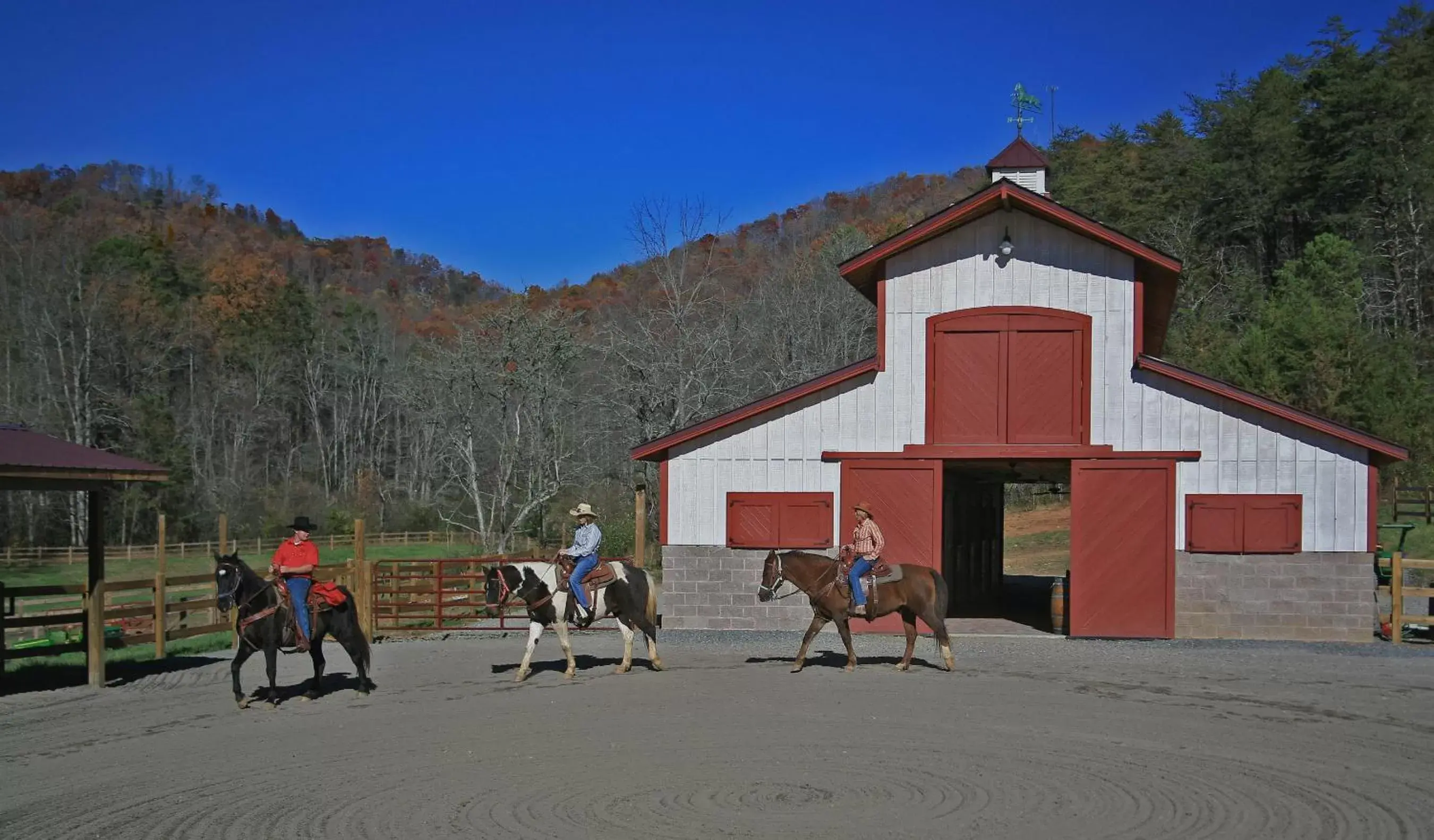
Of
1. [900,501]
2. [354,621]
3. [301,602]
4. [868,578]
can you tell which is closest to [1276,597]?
[900,501]

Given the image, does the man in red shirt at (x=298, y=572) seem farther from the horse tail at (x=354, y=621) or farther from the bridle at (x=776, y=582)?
the bridle at (x=776, y=582)

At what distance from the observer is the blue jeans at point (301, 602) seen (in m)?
13.1

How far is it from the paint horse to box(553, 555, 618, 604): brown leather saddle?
0.01 metres

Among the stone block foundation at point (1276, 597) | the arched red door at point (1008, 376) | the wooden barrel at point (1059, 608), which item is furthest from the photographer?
the wooden barrel at point (1059, 608)

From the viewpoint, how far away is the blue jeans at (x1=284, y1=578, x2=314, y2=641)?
13086 mm

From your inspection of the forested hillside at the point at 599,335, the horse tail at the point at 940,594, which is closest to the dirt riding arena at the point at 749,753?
the horse tail at the point at 940,594

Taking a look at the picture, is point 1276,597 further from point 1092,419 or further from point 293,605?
point 293,605

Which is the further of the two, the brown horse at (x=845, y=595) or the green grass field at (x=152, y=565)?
the green grass field at (x=152, y=565)

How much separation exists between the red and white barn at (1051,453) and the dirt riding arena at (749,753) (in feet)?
7.23

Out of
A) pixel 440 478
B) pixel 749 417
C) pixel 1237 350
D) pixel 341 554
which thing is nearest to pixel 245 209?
pixel 440 478

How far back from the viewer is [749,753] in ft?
34.2

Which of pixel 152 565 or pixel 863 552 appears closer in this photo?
pixel 863 552

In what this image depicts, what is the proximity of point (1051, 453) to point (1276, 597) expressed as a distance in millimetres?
3828

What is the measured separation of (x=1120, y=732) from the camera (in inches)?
446
